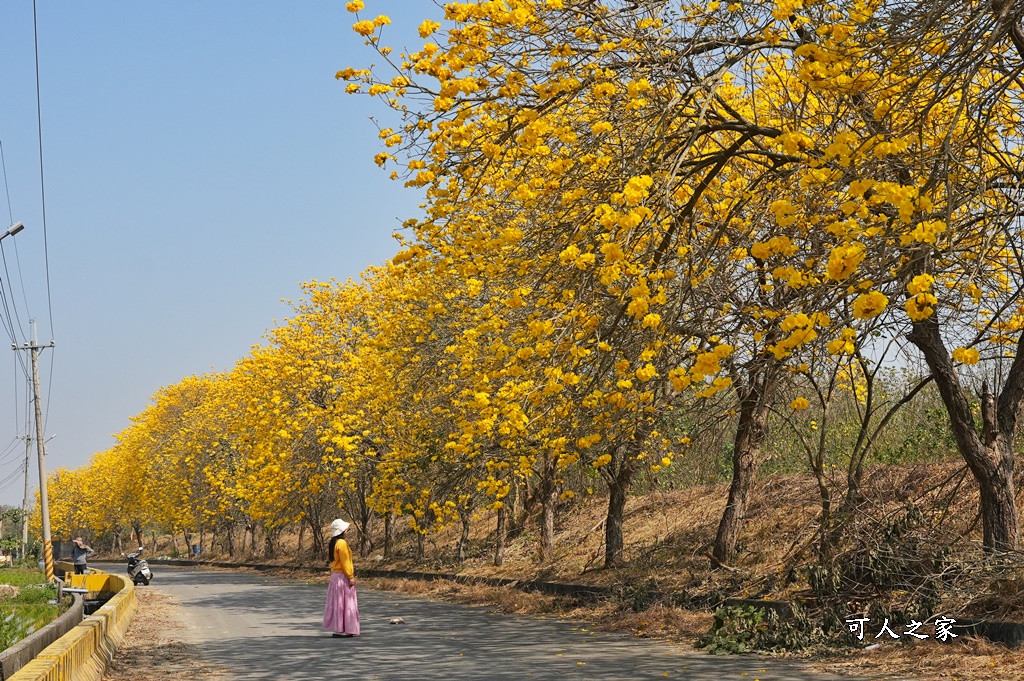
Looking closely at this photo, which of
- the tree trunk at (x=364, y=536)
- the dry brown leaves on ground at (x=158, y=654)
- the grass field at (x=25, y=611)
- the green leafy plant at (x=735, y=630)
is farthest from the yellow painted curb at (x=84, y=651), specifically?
the tree trunk at (x=364, y=536)

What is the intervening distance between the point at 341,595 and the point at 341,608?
6.5 inches

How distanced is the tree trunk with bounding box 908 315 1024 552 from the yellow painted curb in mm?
8205

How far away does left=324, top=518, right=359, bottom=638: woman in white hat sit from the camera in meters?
13.4

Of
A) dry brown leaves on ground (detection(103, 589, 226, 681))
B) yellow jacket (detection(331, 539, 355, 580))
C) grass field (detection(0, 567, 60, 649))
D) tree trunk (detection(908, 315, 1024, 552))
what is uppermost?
tree trunk (detection(908, 315, 1024, 552))

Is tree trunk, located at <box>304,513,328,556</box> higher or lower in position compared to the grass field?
higher

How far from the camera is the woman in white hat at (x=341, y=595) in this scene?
13.4 m

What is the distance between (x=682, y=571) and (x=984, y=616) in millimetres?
6874

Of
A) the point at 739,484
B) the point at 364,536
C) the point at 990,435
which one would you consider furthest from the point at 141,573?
the point at 990,435

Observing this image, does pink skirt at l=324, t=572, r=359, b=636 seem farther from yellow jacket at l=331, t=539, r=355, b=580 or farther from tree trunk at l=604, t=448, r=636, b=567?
tree trunk at l=604, t=448, r=636, b=567

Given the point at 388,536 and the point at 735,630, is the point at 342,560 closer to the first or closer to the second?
the point at 735,630

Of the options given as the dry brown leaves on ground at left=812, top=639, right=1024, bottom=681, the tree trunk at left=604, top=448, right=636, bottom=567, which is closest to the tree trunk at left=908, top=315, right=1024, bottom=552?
the dry brown leaves on ground at left=812, top=639, right=1024, bottom=681

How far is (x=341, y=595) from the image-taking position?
13.5 meters

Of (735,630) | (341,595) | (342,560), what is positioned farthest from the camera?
(341,595)

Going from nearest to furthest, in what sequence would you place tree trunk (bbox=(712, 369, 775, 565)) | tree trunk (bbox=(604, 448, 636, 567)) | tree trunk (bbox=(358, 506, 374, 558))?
tree trunk (bbox=(712, 369, 775, 565)), tree trunk (bbox=(604, 448, 636, 567)), tree trunk (bbox=(358, 506, 374, 558))
